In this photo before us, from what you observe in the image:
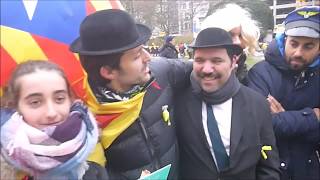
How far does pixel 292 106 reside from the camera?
9.12 feet

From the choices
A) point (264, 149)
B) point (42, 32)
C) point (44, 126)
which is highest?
point (42, 32)

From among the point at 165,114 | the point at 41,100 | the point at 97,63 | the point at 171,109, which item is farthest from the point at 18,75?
the point at 171,109

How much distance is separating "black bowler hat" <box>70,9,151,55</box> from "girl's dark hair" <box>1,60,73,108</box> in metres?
0.18

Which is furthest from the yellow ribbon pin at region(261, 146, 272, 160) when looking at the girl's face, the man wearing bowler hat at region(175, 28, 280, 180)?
→ the girl's face

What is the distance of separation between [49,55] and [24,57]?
0.13 meters

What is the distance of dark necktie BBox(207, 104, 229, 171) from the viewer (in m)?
2.36

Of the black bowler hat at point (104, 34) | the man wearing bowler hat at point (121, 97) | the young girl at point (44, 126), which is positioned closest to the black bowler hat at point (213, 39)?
the man wearing bowler hat at point (121, 97)

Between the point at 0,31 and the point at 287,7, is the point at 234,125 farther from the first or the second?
the point at 287,7

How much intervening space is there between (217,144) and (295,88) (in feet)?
2.60

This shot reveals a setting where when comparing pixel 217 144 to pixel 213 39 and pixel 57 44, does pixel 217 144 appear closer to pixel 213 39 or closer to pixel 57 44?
pixel 213 39

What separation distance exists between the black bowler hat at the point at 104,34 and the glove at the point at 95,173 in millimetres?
547

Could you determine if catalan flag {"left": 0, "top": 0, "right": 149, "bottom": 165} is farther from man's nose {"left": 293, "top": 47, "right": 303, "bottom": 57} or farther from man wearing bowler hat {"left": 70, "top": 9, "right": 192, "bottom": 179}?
man's nose {"left": 293, "top": 47, "right": 303, "bottom": 57}

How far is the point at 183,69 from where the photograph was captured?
8.54ft

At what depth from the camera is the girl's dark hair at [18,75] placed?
164cm
